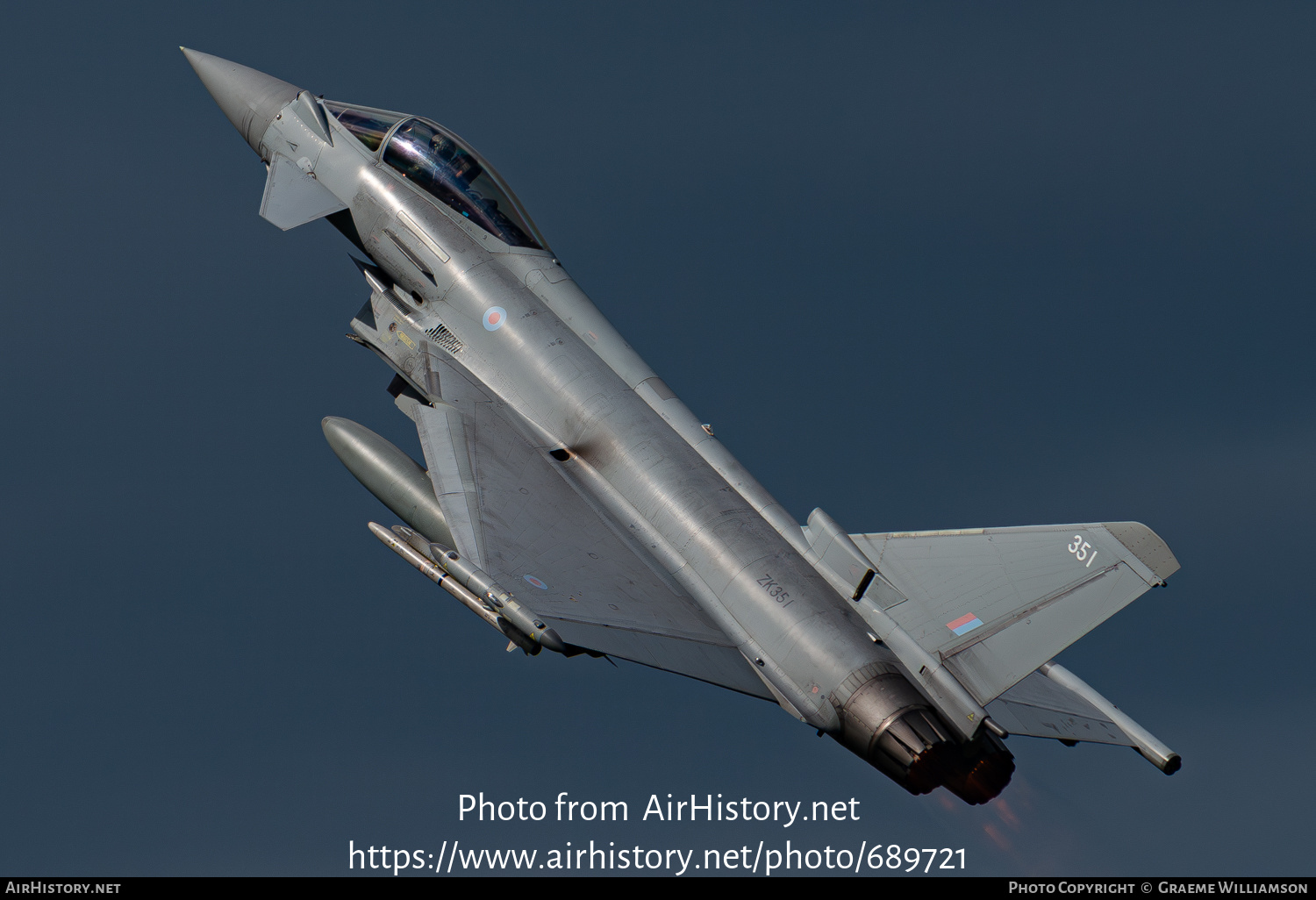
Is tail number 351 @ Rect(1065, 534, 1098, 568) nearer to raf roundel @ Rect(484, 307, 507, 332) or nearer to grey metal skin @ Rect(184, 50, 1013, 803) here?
grey metal skin @ Rect(184, 50, 1013, 803)

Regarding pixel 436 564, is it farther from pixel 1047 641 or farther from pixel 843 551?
pixel 1047 641

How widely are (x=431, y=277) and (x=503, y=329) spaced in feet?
6.27

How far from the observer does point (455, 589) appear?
21.5m

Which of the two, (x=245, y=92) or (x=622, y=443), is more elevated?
(x=245, y=92)

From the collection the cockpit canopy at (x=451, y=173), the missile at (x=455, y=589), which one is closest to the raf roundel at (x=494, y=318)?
the cockpit canopy at (x=451, y=173)

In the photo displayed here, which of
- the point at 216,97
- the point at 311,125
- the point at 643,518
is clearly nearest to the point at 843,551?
the point at 643,518

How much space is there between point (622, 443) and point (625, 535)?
145 centimetres

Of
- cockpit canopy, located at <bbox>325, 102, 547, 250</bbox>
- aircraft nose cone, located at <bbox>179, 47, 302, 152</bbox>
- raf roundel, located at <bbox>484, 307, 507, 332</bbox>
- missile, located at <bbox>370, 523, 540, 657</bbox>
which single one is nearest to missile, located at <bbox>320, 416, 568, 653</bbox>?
missile, located at <bbox>370, 523, 540, 657</bbox>

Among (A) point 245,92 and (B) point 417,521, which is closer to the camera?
(B) point 417,521

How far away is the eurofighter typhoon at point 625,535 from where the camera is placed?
1989 centimetres

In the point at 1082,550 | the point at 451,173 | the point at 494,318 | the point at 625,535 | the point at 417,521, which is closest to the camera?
the point at 1082,550

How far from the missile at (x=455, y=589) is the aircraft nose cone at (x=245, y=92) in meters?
9.12

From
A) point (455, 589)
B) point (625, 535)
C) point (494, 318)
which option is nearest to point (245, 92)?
point (494, 318)

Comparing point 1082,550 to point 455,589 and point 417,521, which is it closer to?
point 455,589
